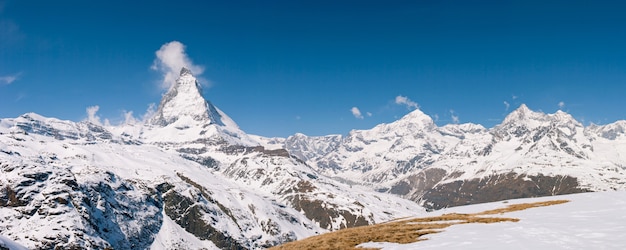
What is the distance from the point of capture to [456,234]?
1277 inches

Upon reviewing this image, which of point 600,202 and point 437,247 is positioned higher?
point 600,202

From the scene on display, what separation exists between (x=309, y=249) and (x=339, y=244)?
8.45 feet

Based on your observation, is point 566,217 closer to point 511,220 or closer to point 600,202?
point 511,220

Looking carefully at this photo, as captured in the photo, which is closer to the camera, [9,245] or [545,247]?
[545,247]

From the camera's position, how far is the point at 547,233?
28.6 meters

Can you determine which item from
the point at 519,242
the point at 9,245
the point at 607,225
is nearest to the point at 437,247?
the point at 519,242

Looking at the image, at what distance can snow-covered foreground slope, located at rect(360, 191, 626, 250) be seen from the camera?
983 inches

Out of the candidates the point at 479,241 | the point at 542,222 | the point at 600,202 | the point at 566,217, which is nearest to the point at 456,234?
the point at 479,241

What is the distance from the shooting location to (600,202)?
44.5 m

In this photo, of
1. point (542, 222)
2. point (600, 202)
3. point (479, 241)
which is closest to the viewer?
point (479, 241)

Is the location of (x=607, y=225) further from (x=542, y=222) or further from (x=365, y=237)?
(x=365, y=237)

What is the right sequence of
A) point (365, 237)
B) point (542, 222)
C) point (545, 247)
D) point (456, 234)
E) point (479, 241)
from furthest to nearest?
point (365, 237) < point (542, 222) < point (456, 234) < point (479, 241) < point (545, 247)

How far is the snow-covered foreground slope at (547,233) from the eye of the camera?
81.9 ft

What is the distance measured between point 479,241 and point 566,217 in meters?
13.6
